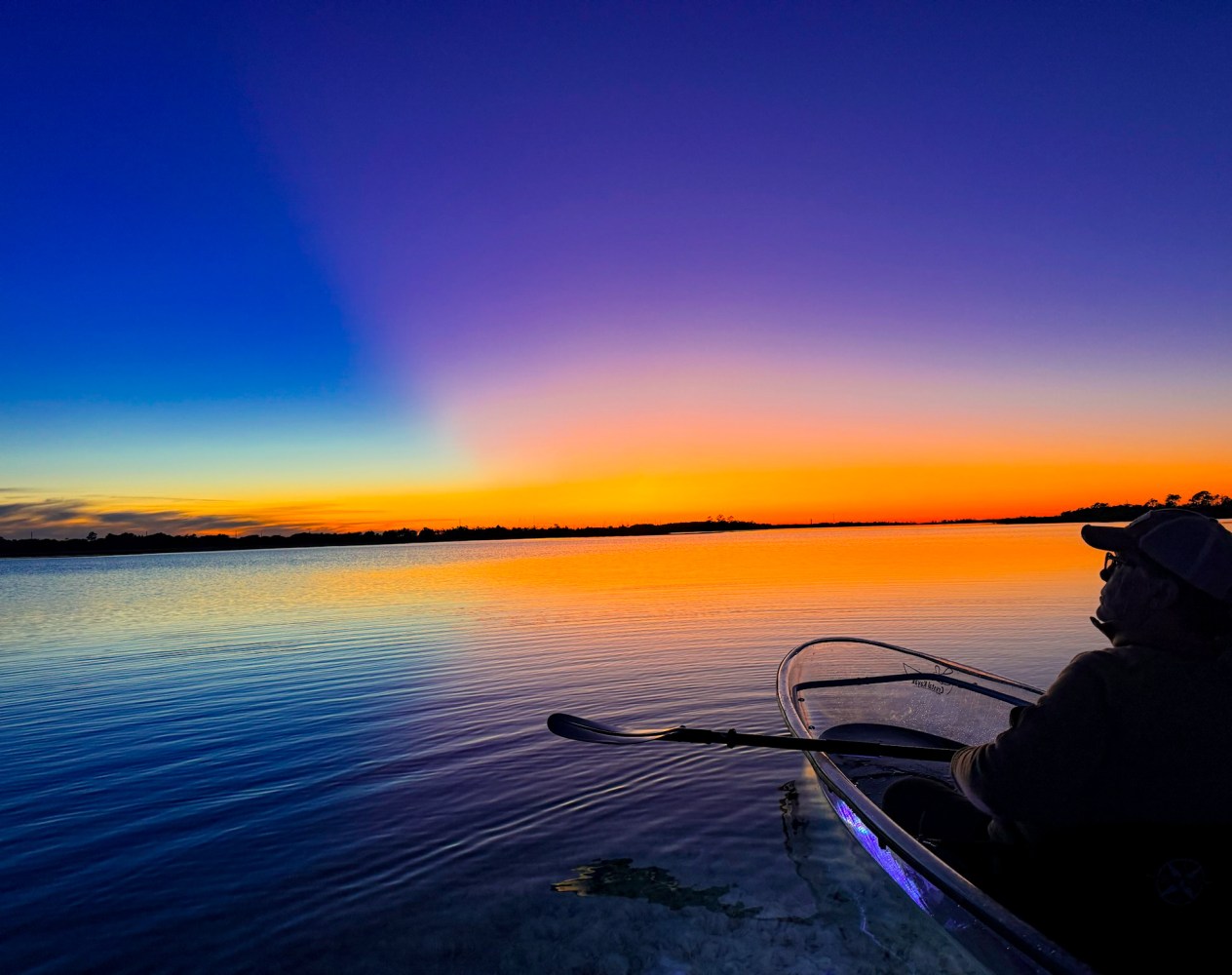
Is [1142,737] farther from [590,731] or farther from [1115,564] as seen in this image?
[590,731]

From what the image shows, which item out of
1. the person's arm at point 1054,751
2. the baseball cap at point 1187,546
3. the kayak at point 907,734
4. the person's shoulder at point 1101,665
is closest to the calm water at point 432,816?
the kayak at point 907,734

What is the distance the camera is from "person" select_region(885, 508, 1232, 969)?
8.89 ft

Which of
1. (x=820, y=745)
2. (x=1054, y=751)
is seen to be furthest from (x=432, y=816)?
(x=1054, y=751)

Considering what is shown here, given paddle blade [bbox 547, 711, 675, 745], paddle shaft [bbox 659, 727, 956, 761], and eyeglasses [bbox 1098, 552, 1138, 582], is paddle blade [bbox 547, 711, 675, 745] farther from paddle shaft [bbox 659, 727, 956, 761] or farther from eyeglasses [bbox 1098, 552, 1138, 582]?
eyeglasses [bbox 1098, 552, 1138, 582]

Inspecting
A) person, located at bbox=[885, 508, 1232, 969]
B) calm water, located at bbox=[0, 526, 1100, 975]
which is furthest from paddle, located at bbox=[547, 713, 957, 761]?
person, located at bbox=[885, 508, 1232, 969]

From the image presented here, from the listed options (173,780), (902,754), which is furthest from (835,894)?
(173,780)

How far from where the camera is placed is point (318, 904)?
573cm

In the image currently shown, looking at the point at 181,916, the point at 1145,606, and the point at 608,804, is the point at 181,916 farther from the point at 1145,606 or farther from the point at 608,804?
the point at 1145,606

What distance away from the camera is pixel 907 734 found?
320 inches

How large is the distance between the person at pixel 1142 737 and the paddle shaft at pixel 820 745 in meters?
2.27

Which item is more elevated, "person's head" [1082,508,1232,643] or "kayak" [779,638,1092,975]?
"person's head" [1082,508,1232,643]

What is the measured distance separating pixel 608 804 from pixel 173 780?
5.47m

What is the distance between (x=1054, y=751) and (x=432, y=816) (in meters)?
6.31

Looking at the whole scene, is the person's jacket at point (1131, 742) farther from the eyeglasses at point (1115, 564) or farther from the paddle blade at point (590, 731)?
the paddle blade at point (590, 731)
